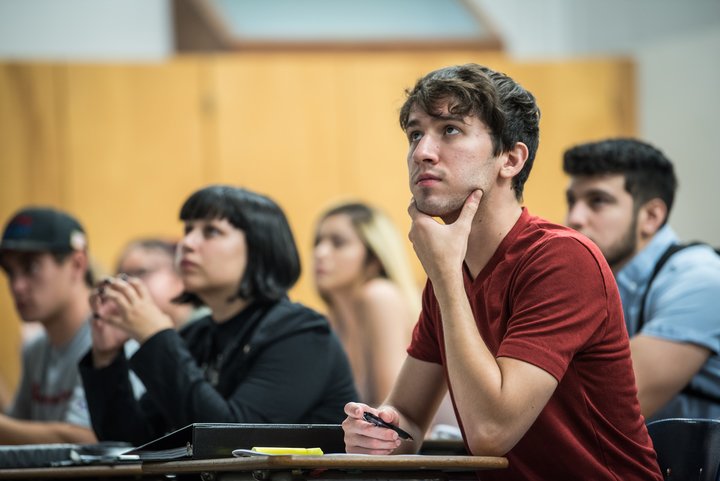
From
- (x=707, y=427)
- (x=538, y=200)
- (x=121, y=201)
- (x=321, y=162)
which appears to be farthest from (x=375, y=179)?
(x=707, y=427)

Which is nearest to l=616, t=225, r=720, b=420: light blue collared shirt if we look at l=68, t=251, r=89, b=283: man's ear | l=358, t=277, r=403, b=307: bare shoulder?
l=358, t=277, r=403, b=307: bare shoulder

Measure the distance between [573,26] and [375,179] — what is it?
158 cm

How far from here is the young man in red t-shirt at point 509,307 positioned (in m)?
1.70

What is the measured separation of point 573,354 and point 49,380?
1.91 m

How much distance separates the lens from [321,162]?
5.43 metres

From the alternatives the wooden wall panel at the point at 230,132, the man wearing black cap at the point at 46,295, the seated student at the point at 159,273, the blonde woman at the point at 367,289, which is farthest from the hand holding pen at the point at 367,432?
the wooden wall panel at the point at 230,132

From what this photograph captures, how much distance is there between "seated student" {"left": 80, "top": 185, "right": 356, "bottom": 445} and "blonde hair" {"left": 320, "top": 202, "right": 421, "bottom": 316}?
1341mm

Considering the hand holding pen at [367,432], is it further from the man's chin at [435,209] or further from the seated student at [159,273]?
the seated student at [159,273]

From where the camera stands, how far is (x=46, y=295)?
3273 millimetres

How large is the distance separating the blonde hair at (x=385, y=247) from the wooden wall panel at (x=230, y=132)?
122 centimetres

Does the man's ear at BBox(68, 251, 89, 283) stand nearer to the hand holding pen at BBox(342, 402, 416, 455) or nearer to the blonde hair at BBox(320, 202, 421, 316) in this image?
the blonde hair at BBox(320, 202, 421, 316)

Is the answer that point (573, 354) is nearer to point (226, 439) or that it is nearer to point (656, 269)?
point (226, 439)

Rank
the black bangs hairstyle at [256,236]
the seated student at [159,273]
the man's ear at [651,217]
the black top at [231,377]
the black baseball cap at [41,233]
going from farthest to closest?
the seated student at [159,273], the black baseball cap at [41,233], the man's ear at [651,217], the black bangs hairstyle at [256,236], the black top at [231,377]

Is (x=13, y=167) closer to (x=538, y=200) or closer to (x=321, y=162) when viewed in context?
(x=321, y=162)
